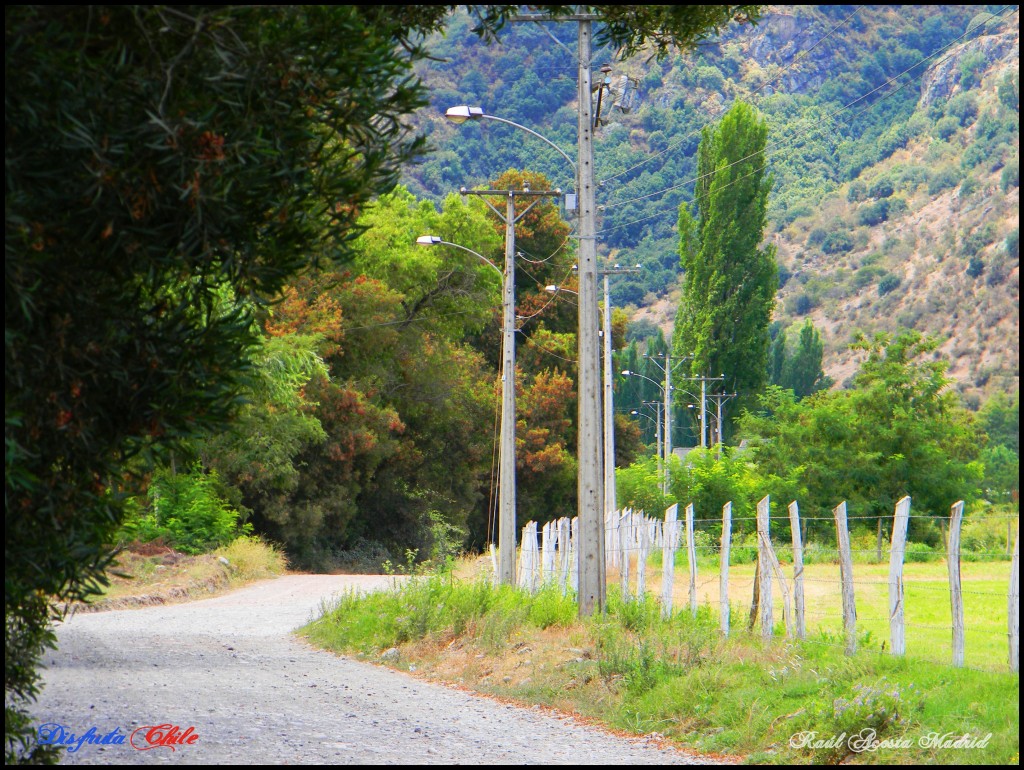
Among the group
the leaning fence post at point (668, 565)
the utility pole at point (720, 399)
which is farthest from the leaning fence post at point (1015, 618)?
the utility pole at point (720, 399)

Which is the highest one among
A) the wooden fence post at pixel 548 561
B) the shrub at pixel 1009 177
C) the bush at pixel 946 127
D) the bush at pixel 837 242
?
the bush at pixel 946 127

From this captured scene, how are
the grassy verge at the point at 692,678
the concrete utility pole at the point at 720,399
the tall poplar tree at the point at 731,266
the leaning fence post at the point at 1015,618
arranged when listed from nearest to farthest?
1. the grassy verge at the point at 692,678
2. the leaning fence post at the point at 1015,618
3. the concrete utility pole at the point at 720,399
4. the tall poplar tree at the point at 731,266

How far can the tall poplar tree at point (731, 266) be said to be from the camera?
182ft

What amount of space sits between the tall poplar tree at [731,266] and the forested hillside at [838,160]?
67.6ft

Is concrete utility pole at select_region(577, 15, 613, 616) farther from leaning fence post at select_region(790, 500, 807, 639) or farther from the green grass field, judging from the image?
leaning fence post at select_region(790, 500, 807, 639)

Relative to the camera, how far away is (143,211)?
215 inches

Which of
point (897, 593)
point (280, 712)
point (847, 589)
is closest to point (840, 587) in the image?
point (847, 589)

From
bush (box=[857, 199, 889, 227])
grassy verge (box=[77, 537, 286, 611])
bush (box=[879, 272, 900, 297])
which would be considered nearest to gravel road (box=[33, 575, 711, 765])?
grassy verge (box=[77, 537, 286, 611])

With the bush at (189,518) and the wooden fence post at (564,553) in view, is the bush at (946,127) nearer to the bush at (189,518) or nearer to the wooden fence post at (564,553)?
the bush at (189,518)

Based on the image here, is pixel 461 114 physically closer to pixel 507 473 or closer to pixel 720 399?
pixel 507 473

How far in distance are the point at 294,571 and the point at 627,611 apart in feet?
86.4

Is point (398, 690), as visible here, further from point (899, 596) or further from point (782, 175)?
point (782, 175)

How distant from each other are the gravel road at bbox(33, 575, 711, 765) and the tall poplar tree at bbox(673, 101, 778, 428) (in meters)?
40.3

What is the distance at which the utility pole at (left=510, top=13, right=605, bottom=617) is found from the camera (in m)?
15.1
